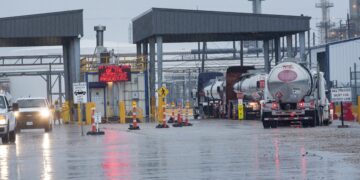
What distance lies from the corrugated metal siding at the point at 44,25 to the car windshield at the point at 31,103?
1142 cm

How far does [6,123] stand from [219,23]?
2975cm

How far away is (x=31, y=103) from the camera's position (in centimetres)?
4928

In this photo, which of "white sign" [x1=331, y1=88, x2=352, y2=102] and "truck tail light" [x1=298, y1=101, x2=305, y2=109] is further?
"truck tail light" [x1=298, y1=101, x2=305, y2=109]

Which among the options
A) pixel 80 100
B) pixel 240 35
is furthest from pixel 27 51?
pixel 80 100

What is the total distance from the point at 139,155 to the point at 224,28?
38021 millimetres

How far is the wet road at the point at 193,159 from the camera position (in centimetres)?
1758

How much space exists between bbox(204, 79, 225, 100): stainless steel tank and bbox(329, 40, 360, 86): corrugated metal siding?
928 centimetres

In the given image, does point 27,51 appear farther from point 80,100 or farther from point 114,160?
point 114,160

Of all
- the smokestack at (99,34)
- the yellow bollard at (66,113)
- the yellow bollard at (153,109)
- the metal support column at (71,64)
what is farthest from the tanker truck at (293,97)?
the smokestack at (99,34)

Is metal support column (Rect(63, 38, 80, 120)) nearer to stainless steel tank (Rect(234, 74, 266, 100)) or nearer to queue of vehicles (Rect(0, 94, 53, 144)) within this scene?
stainless steel tank (Rect(234, 74, 266, 100))

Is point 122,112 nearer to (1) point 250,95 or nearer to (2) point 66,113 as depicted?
(2) point 66,113

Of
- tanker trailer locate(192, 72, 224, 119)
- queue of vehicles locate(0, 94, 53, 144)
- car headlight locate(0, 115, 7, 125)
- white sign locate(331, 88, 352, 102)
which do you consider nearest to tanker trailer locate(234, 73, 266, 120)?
tanker trailer locate(192, 72, 224, 119)

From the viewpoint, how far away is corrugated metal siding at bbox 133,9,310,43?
60625mm

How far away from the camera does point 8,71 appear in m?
102
